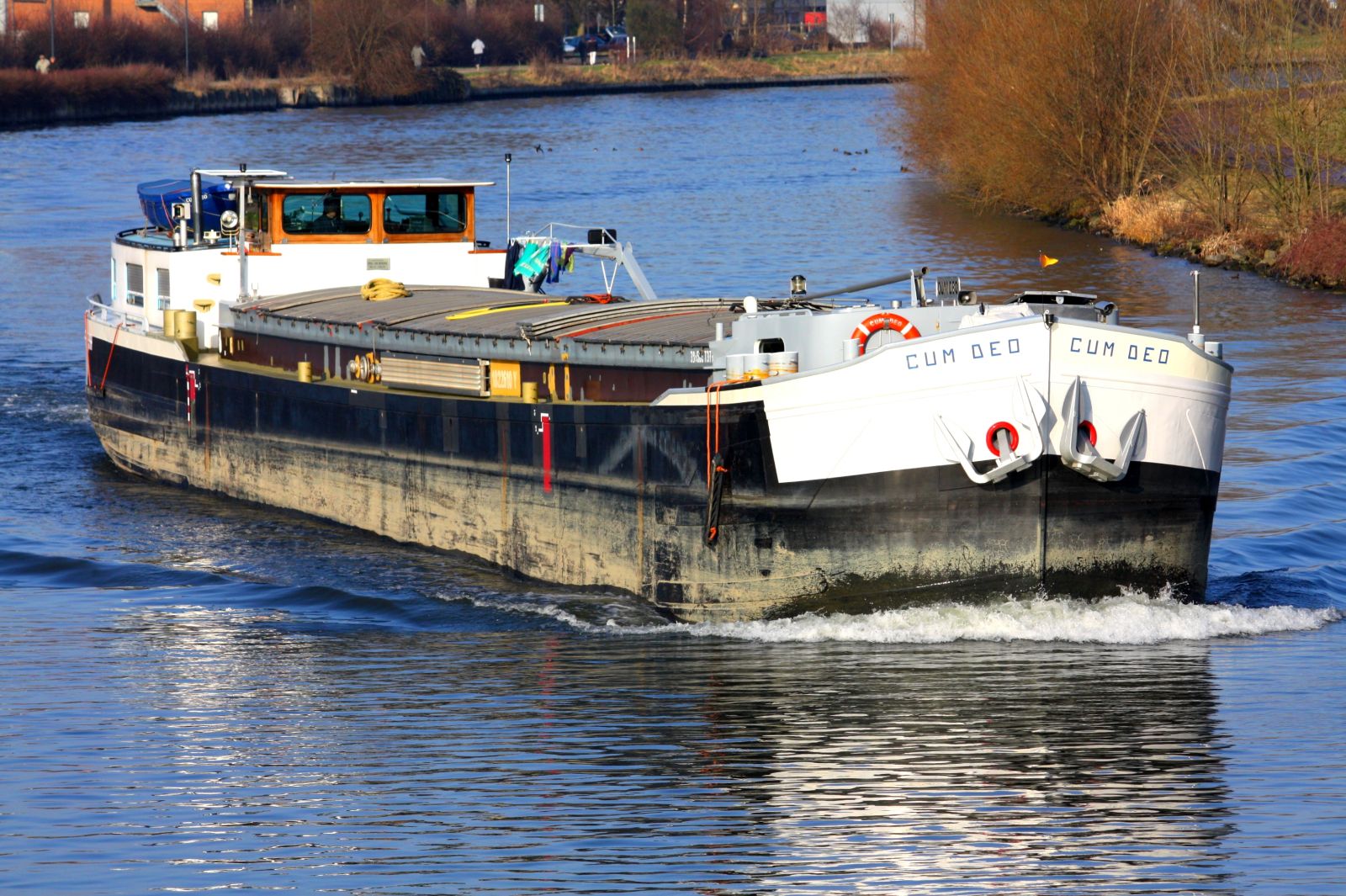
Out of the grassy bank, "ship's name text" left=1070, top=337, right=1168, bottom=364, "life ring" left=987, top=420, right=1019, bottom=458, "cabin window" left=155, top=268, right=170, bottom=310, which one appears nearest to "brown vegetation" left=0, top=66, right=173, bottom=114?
the grassy bank

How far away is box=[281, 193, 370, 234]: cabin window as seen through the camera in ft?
97.9

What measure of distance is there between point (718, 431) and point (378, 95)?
10783cm

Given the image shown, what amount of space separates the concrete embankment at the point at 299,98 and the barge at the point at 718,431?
82275mm

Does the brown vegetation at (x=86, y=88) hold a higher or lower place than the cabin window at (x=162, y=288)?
higher

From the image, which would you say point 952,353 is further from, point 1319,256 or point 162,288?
point 1319,256

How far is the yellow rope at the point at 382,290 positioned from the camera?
27.7 meters

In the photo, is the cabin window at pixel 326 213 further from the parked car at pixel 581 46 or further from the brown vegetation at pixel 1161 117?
the parked car at pixel 581 46

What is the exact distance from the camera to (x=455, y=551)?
2414 cm

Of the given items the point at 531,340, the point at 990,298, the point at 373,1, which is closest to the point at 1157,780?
the point at 531,340

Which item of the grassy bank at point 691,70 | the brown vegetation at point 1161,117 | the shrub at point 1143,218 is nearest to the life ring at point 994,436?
the brown vegetation at point 1161,117

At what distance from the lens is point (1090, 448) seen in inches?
734

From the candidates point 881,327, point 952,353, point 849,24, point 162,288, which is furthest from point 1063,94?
point 849,24

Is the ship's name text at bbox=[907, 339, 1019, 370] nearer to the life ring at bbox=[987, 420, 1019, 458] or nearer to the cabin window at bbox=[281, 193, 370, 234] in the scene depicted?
the life ring at bbox=[987, 420, 1019, 458]

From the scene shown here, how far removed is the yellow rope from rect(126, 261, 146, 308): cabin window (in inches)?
245
